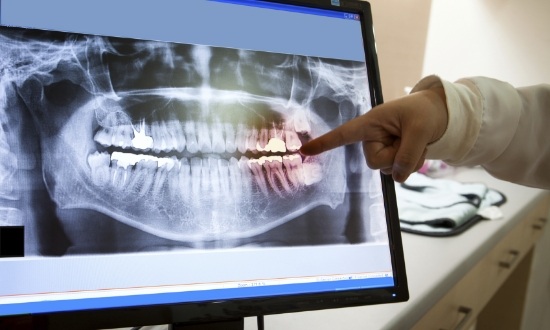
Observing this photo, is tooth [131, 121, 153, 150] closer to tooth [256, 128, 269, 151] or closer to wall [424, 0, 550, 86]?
tooth [256, 128, 269, 151]

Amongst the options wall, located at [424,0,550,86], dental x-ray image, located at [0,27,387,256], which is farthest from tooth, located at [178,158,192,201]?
wall, located at [424,0,550,86]

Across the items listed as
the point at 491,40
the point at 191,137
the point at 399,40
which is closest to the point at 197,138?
the point at 191,137

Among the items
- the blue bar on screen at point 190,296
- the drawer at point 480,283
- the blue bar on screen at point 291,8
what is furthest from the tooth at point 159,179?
the drawer at point 480,283

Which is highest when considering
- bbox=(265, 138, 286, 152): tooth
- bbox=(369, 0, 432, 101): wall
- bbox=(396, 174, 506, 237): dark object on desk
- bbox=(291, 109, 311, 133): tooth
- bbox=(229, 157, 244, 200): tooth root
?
bbox=(369, 0, 432, 101): wall

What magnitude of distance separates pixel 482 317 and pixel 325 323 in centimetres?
144

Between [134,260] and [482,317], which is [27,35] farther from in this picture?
[482,317]

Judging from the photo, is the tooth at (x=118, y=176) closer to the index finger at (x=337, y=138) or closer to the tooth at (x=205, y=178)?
the tooth at (x=205, y=178)

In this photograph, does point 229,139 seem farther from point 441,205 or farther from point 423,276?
point 441,205

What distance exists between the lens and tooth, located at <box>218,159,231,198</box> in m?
0.47

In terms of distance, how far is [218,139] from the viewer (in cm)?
47

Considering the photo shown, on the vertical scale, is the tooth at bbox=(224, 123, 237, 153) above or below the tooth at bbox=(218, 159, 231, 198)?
above

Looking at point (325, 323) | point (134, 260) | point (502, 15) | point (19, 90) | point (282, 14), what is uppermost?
point (502, 15)

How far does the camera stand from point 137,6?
1.49ft

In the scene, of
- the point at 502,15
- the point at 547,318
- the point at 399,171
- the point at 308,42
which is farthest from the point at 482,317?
the point at 308,42
